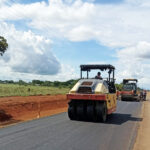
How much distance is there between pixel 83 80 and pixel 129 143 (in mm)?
5871

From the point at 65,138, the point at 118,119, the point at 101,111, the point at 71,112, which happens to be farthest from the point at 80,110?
the point at 65,138

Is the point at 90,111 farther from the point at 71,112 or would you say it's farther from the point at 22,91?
the point at 22,91

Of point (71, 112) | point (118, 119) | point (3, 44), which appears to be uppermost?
point (3, 44)

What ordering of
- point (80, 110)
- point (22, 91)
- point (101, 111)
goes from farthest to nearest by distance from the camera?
1. point (22, 91)
2. point (80, 110)
3. point (101, 111)

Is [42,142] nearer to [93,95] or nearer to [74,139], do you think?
[74,139]

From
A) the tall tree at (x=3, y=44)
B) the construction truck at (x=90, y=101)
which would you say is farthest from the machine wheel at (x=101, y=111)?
the tall tree at (x=3, y=44)

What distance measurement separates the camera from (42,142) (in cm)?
829

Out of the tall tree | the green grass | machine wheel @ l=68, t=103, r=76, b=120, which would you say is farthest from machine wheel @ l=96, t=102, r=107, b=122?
the green grass

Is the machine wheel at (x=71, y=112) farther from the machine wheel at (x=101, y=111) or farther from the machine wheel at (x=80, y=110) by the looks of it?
the machine wheel at (x=101, y=111)

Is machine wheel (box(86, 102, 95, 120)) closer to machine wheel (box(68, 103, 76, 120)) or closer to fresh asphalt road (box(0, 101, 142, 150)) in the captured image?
machine wheel (box(68, 103, 76, 120))

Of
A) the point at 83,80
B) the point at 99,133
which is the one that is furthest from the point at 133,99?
the point at 99,133

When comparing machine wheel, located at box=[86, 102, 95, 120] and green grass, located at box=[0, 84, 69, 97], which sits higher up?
green grass, located at box=[0, 84, 69, 97]

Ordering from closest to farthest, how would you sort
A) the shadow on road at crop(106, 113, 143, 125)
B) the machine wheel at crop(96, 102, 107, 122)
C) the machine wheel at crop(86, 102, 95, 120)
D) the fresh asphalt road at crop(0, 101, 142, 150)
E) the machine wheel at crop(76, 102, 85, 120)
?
the fresh asphalt road at crop(0, 101, 142, 150) → the machine wheel at crop(96, 102, 107, 122) → the machine wheel at crop(86, 102, 95, 120) → the machine wheel at crop(76, 102, 85, 120) → the shadow on road at crop(106, 113, 143, 125)

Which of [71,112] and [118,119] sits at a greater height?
[71,112]
